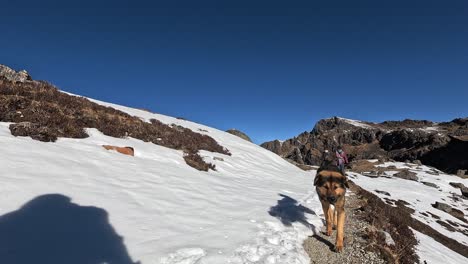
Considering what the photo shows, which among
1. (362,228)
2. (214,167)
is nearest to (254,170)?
(214,167)

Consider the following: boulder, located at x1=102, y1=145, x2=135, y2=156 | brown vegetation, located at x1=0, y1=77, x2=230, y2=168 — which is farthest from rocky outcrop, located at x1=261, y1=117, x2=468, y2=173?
boulder, located at x1=102, y1=145, x2=135, y2=156

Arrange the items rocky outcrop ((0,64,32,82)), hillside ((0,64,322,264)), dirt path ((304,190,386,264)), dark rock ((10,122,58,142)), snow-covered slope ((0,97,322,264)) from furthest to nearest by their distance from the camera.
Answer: rocky outcrop ((0,64,32,82)), dark rock ((10,122,58,142)), dirt path ((304,190,386,264)), snow-covered slope ((0,97,322,264)), hillside ((0,64,322,264))

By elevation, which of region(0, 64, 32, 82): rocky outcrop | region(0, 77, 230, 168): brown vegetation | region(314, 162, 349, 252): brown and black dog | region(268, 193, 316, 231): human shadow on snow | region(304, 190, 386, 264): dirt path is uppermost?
region(0, 64, 32, 82): rocky outcrop

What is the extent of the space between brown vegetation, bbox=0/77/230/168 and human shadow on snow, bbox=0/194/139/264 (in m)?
5.51

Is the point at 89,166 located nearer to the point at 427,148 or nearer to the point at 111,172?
the point at 111,172

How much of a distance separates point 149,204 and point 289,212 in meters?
4.90

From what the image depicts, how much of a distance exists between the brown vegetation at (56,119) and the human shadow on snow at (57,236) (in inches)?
217

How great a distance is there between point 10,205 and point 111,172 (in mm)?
3846

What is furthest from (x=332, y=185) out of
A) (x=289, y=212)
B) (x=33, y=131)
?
(x=33, y=131)

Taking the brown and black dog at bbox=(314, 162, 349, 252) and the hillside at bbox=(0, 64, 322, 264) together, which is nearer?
the hillside at bbox=(0, 64, 322, 264)

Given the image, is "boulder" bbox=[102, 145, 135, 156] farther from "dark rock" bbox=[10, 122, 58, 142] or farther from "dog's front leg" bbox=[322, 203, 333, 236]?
"dog's front leg" bbox=[322, 203, 333, 236]

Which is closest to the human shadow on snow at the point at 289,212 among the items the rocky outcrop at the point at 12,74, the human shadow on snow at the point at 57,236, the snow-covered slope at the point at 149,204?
the snow-covered slope at the point at 149,204

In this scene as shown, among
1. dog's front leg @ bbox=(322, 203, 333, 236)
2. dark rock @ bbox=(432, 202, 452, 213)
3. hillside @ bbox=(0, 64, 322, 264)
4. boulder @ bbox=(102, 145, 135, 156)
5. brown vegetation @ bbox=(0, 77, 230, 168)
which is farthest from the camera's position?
dark rock @ bbox=(432, 202, 452, 213)

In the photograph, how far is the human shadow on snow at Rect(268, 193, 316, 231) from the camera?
9414mm
